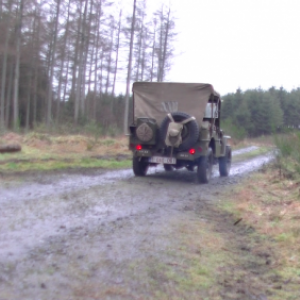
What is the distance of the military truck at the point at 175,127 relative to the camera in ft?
37.2

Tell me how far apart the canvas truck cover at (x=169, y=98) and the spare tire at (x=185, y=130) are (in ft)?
1.66

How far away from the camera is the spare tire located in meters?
11.2

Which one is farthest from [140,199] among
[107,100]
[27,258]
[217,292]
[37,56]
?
[107,100]

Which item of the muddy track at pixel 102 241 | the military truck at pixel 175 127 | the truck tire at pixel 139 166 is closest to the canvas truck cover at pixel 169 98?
the military truck at pixel 175 127

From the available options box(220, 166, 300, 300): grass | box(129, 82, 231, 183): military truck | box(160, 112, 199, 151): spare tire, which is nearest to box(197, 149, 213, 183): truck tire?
box(129, 82, 231, 183): military truck

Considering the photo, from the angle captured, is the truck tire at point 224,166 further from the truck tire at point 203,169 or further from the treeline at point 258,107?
the treeline at point 258,107

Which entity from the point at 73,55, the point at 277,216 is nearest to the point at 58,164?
the point at 277,216

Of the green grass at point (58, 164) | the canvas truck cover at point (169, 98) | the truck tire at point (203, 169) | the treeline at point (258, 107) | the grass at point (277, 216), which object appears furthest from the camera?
the treeline at point (258, 107)

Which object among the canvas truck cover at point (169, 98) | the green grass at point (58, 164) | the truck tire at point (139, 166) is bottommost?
the green grass at point (58, 164)

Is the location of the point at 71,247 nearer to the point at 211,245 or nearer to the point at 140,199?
the point at 211,245

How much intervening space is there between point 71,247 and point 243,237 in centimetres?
246

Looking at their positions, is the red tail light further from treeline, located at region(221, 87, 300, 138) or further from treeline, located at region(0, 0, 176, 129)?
treeline, located at region(221, 87, 300, 138)

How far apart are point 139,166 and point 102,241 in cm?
702

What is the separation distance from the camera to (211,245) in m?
5.56
